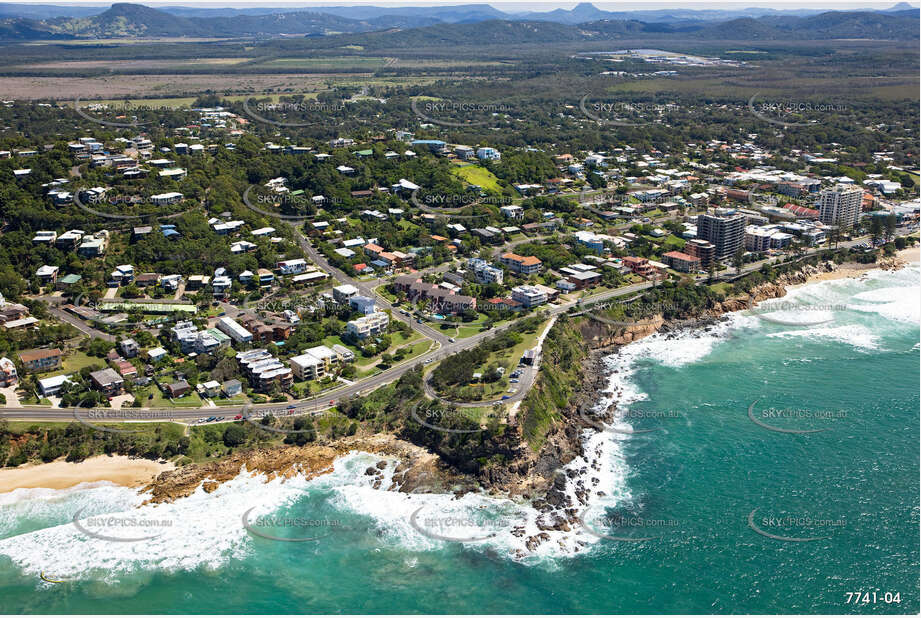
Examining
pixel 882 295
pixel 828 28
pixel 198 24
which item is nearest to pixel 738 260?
pixel 882 295

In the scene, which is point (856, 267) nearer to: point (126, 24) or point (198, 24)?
point (126, 24)

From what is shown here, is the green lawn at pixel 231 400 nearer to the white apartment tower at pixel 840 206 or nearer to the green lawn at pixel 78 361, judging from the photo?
the green lawn at pixel 78 361

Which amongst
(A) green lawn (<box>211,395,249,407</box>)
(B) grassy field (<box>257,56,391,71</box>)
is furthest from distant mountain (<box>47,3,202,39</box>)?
(A) green lawn (<box>211,395,249,407</box>)

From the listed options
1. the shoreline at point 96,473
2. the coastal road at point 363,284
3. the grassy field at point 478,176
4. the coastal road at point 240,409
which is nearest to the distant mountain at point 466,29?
the grassy field at point 478,176

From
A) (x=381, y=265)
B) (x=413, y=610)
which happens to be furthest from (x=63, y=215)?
(x=413, y=610)

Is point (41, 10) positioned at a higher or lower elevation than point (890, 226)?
higher
